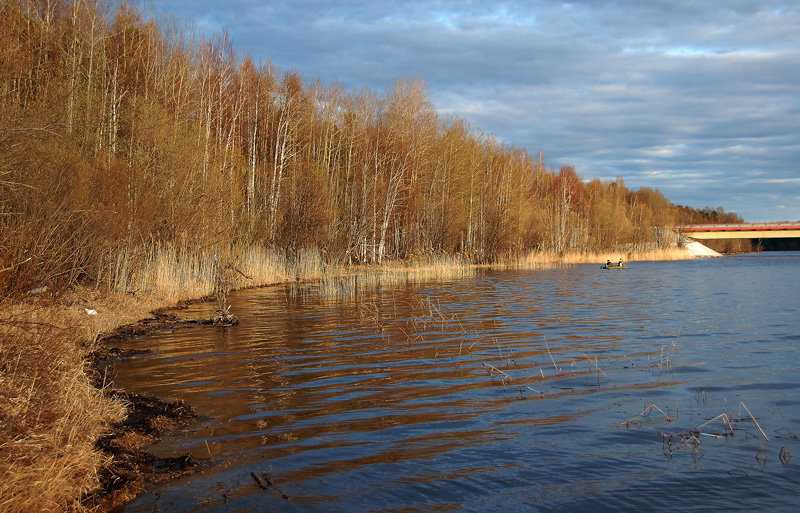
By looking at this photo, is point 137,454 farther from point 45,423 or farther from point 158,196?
point 158,196

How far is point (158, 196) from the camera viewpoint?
64.0 ft

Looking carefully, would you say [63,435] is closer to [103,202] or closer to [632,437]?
[632,437]

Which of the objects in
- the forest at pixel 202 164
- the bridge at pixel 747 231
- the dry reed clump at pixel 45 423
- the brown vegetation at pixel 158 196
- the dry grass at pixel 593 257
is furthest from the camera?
the bridge at pixel 747 231

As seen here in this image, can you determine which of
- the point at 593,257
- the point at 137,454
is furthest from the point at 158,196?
the point at 593,257

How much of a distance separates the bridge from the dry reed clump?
8753 centimetres

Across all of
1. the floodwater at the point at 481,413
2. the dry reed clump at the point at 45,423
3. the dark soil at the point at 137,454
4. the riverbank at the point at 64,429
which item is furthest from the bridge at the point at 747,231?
the dry reed clump at the point at 45,423

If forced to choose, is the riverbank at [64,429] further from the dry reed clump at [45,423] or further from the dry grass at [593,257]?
the dry grass at [593,257]

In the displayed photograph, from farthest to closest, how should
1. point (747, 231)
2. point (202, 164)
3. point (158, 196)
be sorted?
point (747, 231)
point (202, 164)
point (158, 196)

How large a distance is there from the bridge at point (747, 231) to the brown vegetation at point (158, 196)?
3627 centimetres

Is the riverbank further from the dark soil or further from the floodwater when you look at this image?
the floodwater

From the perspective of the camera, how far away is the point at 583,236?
60.0m

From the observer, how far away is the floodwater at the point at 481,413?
17.4 ft

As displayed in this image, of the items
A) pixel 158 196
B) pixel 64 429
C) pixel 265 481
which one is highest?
pixel 158 196

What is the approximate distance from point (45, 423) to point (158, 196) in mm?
15347
